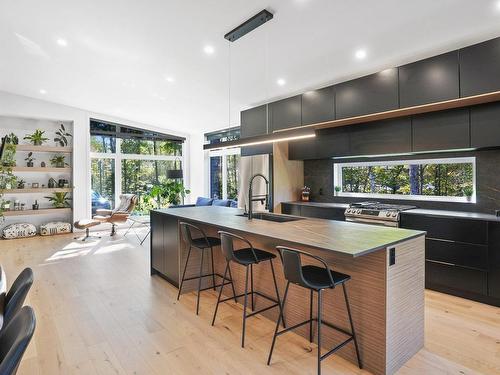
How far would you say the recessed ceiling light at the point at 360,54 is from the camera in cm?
352

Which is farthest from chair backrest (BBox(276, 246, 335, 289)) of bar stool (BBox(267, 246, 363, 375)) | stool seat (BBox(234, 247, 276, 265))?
stool seat (BBox(234, 247, 276, 265))

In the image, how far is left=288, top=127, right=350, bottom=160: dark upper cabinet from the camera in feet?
15.3

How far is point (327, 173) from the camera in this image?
5367 millimetres

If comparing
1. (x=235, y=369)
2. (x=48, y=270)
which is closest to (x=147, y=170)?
(x=48, y=270)

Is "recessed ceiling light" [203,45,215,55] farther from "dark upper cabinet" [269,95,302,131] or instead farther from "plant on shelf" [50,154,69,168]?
"plant on shelf" [50,154,69,168]

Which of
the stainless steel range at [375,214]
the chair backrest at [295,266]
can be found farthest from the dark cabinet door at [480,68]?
the chair backrest at [295,266]

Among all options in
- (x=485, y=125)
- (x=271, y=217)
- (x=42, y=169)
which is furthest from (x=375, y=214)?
(x=42, y=169)

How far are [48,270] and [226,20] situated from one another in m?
4.23

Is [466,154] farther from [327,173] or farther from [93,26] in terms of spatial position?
[93,26]

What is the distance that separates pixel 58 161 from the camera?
7445 millimetres

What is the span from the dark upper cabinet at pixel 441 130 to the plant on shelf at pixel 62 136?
7585mm

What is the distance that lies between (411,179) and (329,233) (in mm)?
2590

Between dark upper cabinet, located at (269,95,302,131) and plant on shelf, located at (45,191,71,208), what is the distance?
17.7ft

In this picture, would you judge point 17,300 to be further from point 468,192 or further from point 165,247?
point 468,192
